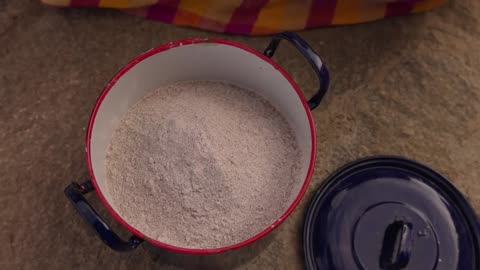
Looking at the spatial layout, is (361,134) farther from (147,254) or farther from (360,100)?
(147,254)

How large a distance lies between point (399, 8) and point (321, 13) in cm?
12

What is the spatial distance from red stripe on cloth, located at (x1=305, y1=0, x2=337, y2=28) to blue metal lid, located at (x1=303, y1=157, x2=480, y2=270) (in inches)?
9.3

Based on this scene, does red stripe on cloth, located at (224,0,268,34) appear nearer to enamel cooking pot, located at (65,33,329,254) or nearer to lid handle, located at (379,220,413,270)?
enamel cooking pot, located at (65,33,329,254)

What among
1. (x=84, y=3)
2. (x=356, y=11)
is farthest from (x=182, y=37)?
(x=356, y=11)

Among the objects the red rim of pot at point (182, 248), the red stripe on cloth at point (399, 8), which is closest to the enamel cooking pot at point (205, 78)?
the red rim of pot at point (182, 248)

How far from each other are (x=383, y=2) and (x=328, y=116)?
20 centimetres

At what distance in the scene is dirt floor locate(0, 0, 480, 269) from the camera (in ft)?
2.27

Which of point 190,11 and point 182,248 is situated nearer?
point 182,248

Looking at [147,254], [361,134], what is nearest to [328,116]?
[361,134]

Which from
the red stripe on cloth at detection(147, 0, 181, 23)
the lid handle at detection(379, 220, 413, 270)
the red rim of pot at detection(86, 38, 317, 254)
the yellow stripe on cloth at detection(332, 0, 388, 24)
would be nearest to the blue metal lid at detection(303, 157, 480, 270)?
the lid handle at detection(379, 220, 413, 270)

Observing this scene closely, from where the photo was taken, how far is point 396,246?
609 mm

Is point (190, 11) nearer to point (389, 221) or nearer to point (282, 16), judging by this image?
point (282, 16)

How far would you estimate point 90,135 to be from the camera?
594 mm

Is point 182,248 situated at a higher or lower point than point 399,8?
lower
